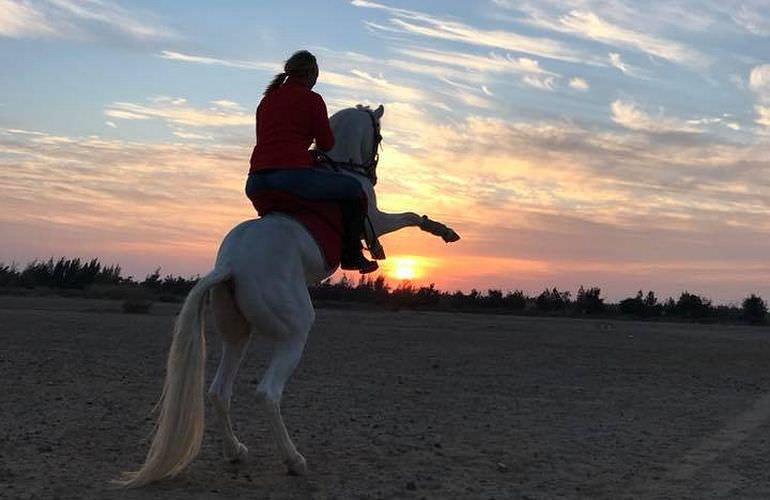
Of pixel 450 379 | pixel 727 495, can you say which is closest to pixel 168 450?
pixel 727 495

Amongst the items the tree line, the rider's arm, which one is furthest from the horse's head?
the tree line

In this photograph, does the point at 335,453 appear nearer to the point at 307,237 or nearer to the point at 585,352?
the point at 307,237

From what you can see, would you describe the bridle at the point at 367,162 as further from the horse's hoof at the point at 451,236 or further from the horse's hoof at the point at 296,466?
the horse's hoof at the point at 296,466

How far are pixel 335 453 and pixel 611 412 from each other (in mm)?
4362

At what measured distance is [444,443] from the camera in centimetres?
813

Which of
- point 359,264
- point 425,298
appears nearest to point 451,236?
point 359,264

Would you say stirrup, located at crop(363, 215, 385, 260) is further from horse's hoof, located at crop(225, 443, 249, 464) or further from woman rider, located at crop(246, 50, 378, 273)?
horse's hoof, located at crop(225, 443, 249, 464)

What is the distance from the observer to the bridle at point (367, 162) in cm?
714

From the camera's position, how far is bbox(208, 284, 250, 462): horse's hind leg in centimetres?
654

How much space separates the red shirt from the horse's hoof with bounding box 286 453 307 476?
7.26 ft

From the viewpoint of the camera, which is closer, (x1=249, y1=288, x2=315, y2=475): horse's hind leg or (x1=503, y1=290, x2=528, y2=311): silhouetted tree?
(x1=249, y1=288, x2=315, y2=475): horse's hind leg

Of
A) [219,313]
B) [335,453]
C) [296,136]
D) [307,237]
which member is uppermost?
[296,136]

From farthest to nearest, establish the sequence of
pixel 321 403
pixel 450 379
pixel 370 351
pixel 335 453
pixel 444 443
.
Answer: pixel 370 351, pixel 450 379, pixel 321 403, pixel 444 443, pixel 335 453

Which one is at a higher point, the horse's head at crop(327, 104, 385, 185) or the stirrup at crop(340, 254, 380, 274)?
the horse's head at crop(327, 104, 385, 185)
